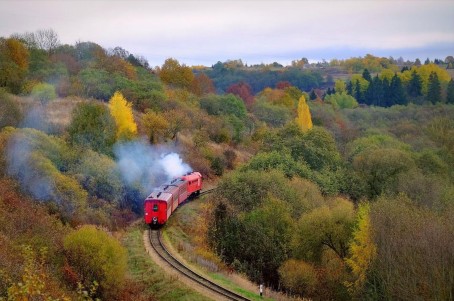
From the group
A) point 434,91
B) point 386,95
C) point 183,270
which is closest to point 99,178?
point 183,270

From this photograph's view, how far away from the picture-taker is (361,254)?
26.3 metres

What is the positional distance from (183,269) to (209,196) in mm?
17647

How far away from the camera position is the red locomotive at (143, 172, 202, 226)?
33438 mm

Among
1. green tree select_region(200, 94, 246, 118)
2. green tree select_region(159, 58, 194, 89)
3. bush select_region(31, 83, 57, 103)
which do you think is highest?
green tree select_region(159, 58, 194, 89)

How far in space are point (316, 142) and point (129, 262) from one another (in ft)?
96.1

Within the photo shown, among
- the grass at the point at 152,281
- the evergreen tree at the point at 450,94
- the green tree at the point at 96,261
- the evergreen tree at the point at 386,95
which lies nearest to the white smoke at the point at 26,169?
the grass at the point at 152,281

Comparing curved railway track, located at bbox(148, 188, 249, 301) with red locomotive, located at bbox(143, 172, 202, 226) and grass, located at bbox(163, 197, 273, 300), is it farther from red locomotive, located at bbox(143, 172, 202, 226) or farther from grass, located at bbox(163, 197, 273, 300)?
red locomotive, located at bbox(143, 172, 202, 226)

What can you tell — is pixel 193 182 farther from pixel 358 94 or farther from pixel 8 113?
pixel 358 94

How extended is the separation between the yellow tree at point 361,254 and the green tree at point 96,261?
41.3 ft

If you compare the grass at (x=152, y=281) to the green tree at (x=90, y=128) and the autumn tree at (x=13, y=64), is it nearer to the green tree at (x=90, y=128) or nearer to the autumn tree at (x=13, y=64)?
the green tree at (x=90, y=128)

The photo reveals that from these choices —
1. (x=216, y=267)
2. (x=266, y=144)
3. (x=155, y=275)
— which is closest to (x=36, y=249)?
(x=155, y=275)

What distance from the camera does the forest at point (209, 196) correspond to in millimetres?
22688

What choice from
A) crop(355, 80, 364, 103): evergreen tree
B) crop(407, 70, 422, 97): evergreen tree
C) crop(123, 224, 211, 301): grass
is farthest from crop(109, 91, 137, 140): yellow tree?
crop(355, 80, 364, 103): evergreen tree

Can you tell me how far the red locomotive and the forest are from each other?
235cm
